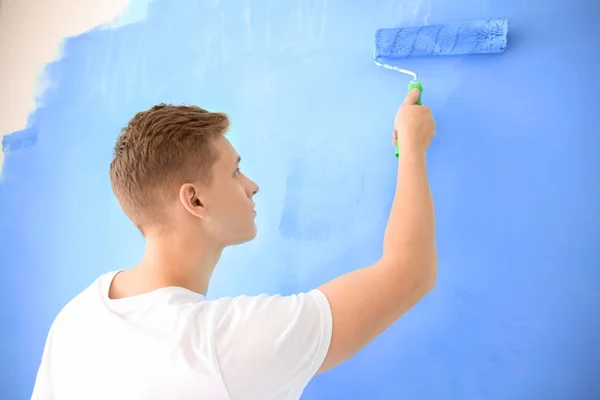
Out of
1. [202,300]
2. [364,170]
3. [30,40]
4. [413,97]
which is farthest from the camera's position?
[30,40]

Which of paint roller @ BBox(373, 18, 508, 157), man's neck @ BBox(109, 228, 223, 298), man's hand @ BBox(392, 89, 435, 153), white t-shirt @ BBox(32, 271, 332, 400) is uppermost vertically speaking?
paint roller @ BBox(373, 18, 508, 157)

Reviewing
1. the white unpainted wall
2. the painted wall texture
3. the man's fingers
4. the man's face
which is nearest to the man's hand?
the man's fingers

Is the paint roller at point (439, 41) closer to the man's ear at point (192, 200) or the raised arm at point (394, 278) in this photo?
the raised arm at point (394, 278)

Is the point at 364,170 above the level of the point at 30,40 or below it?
below

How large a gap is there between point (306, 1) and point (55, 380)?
2.76ft

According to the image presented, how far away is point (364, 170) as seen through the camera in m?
1.04

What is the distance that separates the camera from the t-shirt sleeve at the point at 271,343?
2.12ft

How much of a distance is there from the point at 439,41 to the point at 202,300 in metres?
0.62

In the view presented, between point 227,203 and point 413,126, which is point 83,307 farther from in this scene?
point 413,126

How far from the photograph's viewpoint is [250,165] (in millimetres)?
1145

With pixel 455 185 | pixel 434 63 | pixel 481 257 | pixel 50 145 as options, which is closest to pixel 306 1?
pixel 434 63

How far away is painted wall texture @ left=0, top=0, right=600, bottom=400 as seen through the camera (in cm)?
91

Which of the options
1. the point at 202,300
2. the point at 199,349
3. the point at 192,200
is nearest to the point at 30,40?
the point at 192,200

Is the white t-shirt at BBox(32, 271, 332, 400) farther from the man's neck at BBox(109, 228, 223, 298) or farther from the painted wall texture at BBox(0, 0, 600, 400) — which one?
the painted wall texture at BBox(0, 0, 600, 400)
